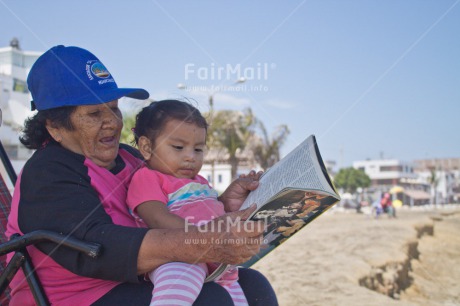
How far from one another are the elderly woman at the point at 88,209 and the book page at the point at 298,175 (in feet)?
0.52

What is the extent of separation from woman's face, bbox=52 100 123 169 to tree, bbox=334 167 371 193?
2980 inches

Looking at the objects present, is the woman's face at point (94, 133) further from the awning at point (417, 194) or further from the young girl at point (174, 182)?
the awning at point (417, 194)

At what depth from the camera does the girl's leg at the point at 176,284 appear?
5.45ft

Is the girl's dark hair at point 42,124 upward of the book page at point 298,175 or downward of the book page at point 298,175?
upward

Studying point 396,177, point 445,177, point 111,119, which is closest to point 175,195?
point 111,119

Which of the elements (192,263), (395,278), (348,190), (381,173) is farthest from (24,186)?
(381,173)

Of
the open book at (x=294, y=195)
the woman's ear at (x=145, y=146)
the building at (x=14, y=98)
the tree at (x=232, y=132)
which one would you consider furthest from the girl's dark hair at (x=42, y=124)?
the tree at (x=232, y=132)

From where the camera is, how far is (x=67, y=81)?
207cm

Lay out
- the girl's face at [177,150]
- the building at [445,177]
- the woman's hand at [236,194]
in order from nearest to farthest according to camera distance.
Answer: the girl's face at [177,150] → the woman's hand at [236,194] → the building at [445,177]

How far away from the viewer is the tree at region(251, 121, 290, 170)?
2828 centimetres

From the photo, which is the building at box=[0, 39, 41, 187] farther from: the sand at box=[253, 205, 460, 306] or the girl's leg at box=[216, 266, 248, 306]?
the girl's leg at box=[216, 266, 248, 306]

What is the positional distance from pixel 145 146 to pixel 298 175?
828 mm

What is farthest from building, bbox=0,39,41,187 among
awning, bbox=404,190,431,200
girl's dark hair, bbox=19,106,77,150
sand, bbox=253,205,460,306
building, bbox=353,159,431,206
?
building, bbox=353,159,431,206

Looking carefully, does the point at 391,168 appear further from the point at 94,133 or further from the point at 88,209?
the point at 88,209
